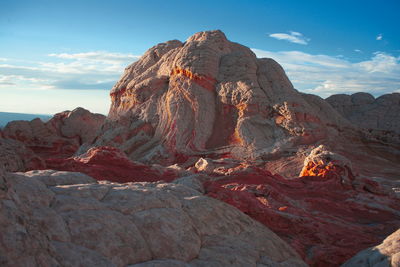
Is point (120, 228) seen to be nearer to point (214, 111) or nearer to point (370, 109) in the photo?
point (214, 111)

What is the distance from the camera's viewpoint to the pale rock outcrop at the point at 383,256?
568 cm

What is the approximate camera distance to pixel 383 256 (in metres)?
5.95

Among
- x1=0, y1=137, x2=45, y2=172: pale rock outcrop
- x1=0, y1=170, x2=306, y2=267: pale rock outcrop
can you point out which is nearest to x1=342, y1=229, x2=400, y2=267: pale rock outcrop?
x1=0, y1=170, x2=306, y2=267: pale rock outcrop

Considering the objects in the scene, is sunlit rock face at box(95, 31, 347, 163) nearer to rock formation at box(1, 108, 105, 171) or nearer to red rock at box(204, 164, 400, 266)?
rock formation at box(1, 108, 105, 171)

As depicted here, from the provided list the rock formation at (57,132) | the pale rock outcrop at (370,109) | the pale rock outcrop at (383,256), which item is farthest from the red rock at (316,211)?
the pale rock outcrop at (370,109)

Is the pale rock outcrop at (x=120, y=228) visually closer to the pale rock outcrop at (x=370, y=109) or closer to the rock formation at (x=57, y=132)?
the rock formation at (x=57, y=132)

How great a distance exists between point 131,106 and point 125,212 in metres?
19.8

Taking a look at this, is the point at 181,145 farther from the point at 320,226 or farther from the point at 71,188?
the point at 71,188

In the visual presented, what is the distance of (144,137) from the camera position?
72.5ft

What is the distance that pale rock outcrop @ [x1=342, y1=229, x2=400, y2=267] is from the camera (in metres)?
5.68

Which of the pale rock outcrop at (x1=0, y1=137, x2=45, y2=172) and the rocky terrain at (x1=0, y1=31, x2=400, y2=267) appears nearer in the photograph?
the rocky terrain at (x1=0, y1=31, x2=400, y2=267)

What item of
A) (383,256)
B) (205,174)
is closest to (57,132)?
(205,174)

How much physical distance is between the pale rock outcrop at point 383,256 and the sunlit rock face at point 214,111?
13076 mm

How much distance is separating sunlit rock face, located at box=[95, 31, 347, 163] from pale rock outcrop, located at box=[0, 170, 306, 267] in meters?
13.4
